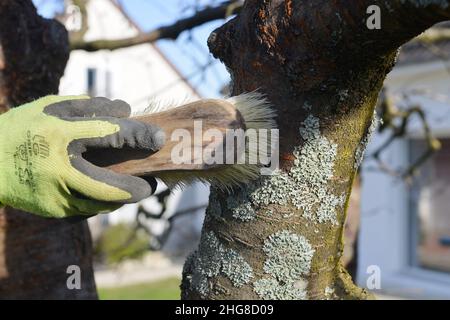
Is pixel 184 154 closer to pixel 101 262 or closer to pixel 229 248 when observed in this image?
pixel 229 248

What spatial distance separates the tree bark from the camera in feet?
3.76

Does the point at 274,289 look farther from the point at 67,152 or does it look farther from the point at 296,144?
the point at 67,152

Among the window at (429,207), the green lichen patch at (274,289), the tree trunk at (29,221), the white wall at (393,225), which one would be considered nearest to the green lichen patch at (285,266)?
the green lichen patch at (274,289)

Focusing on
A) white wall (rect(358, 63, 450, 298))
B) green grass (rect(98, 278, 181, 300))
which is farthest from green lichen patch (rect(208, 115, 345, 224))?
white wall (rect(358, 63, 450, 298))

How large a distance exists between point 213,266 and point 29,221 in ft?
3.09

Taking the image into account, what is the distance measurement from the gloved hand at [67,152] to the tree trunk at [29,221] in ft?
Result: 2.10

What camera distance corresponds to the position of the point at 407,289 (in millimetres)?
8203

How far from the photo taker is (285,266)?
1.30 metres

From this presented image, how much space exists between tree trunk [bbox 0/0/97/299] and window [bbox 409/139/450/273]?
7517mm

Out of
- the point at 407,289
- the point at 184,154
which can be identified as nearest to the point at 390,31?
the point at 184,154

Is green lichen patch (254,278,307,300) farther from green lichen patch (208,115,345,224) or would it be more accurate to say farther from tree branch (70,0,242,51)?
tree branch (70,0,242,51)

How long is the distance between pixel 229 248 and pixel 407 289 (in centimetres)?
762

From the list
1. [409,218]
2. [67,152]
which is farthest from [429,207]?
[67,152]
